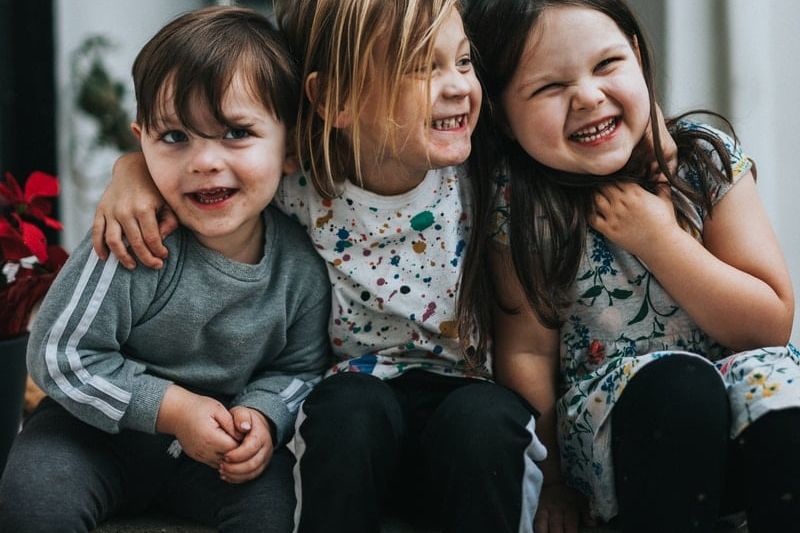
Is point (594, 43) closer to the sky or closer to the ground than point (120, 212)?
closer to the sky

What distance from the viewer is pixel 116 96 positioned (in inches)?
81.6

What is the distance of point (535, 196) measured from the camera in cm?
114

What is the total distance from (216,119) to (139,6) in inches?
46.0

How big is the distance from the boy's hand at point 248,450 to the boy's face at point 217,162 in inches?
8.3

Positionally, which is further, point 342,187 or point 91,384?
point 342,187

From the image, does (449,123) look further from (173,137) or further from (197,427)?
(197,427)

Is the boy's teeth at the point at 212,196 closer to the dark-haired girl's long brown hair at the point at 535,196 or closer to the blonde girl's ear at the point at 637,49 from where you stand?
the dark-haired girl's long brown hair at the point at 535,196

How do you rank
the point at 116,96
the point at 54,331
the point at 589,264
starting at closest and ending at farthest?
the point at 54,331 < the point at 589,264 < the point at 116,96

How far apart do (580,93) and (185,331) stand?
529 mm

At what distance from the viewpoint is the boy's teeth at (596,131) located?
1.10 metres

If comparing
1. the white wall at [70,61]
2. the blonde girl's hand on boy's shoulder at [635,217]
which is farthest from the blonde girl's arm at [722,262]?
the white wall at [70,61]

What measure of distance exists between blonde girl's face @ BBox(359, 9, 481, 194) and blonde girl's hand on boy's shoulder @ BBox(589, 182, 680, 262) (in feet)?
0.58

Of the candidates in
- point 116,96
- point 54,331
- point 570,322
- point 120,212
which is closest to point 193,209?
point 120,212

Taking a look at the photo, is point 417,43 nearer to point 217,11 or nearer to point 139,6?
point 217,11
